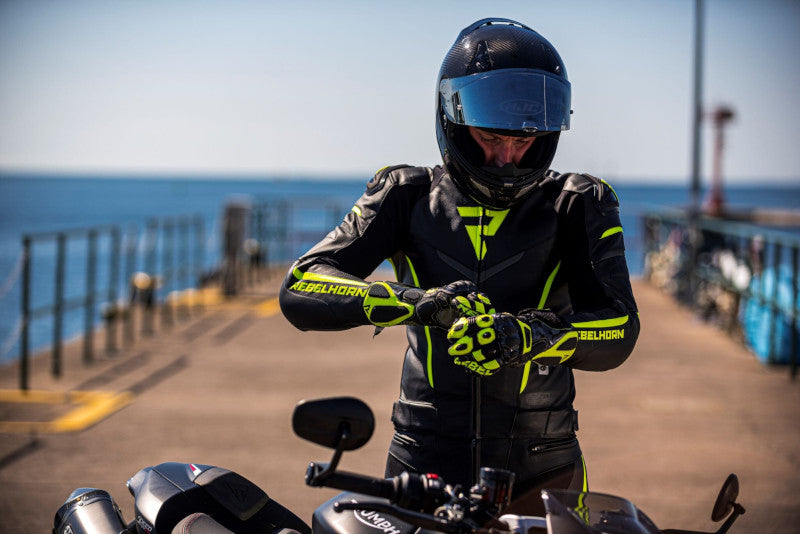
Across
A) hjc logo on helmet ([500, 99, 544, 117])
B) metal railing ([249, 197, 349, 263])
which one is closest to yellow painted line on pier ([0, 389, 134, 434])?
hjc logo on helmet ([500, 99, 544, 117])

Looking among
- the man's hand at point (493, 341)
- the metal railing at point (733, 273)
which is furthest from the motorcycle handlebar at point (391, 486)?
the metal railing at point (733, 273)

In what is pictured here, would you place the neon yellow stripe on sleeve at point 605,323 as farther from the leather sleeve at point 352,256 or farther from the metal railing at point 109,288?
the metal railing at point 109,288

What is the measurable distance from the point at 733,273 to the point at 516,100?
10.5m

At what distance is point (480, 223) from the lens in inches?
110

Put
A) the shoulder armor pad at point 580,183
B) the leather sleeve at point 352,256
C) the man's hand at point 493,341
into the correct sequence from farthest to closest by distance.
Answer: the shoulder armor pad at point 580,183, the leather sleeve at point 352,256, the man's hand at point 493,341

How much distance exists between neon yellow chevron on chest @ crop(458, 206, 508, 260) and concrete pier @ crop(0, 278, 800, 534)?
3.22 metres

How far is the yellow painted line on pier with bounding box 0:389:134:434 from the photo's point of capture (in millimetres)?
7387

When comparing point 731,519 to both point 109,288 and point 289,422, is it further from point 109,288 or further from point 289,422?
point 109,288

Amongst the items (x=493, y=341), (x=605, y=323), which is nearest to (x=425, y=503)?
(x=493, y=341)

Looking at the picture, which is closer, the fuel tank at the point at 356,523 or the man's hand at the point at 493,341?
the fuel tank at the point at 356,523

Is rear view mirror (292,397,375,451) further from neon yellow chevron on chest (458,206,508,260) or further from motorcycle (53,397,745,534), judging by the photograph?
neon yellow chevron on chest (458,206,508,260)

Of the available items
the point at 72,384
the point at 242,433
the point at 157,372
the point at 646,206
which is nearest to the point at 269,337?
A: the point at 157,372

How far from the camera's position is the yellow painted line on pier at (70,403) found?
7387 mm

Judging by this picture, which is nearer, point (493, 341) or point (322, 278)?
point (493, 341)
